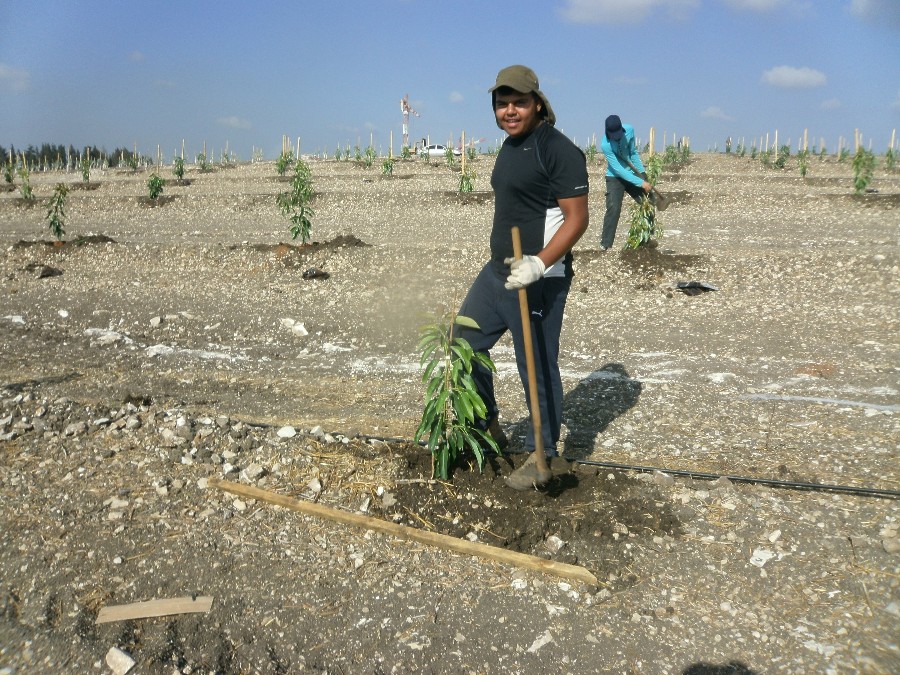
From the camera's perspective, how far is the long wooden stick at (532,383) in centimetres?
325

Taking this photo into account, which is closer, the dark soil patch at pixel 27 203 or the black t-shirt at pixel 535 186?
the black t-shirt at pixel 535 186

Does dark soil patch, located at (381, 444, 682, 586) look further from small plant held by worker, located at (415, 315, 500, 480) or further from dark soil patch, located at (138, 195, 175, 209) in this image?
dark soil patch, located at (138, 195, 175, 209)

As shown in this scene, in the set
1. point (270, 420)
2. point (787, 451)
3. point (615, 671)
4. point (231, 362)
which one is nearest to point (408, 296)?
point (231, 362)

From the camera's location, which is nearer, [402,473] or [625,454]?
[402,473]

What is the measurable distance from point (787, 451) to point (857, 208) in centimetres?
1515

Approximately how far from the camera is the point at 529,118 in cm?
329

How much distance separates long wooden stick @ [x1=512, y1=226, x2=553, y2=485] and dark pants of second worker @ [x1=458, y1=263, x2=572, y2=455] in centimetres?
6

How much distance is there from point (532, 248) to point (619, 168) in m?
6.38

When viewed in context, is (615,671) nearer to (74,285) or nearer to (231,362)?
(231,362)

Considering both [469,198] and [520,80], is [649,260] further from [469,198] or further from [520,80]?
[469,198]

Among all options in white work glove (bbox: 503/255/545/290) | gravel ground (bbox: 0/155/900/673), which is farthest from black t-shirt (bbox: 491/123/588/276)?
gravel ground (bbox: 0/155/900/673)

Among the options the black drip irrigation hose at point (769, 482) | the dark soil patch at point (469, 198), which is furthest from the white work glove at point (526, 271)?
the dark soil patch at point (469, 198)

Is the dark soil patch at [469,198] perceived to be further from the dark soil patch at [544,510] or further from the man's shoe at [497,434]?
Answer: the dark soil patch at [544,510]

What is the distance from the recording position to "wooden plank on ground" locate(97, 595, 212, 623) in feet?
9.25
